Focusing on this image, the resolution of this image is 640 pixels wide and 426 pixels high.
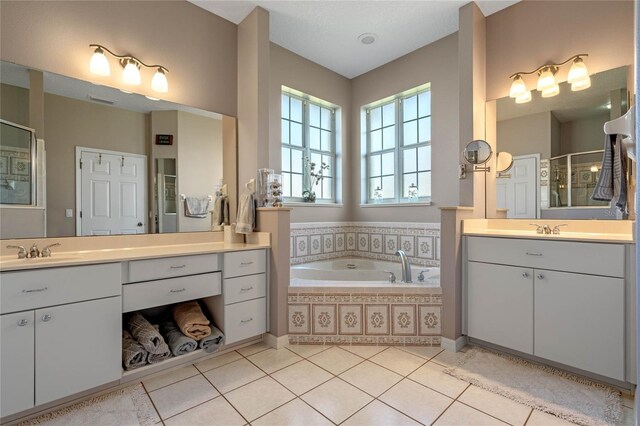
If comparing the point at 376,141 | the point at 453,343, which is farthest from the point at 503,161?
the point at 376,141

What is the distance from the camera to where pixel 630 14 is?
205cm

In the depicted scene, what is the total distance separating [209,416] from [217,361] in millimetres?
602

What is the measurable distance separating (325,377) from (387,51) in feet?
11.2

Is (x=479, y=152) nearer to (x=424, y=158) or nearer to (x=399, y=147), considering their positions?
(x=424, y=158)

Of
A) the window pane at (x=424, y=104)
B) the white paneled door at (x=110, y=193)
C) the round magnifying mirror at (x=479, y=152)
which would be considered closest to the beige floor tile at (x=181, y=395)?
the white paneled door at (x=110, y=193)

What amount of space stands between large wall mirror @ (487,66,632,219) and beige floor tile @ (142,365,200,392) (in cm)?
277

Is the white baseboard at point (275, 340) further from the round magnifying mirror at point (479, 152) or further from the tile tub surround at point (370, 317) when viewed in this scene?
the round magnifying mirror at point (479, 152)

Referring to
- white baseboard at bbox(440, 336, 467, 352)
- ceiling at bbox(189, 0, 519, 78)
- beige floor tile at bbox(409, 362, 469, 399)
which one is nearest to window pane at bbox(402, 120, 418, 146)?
ceiling at bbox(189, 0, 519, 78)

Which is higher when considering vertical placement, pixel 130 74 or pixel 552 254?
pixel 130 74

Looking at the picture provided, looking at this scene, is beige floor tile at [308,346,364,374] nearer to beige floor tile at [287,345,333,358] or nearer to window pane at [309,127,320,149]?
beige floor tile at [287,345,333,358]

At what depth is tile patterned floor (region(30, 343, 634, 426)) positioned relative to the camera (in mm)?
1514

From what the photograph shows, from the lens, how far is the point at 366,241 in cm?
391

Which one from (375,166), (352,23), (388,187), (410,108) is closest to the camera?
(352,23)

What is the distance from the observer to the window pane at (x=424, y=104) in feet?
11.5
